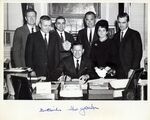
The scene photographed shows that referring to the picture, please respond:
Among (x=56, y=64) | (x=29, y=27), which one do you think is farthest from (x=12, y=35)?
(x=56, y=64)

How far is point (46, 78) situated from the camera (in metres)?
1.05

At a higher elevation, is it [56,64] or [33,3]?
[33,3]

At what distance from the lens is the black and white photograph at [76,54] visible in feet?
3.43

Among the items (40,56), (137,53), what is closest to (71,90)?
(40,56)

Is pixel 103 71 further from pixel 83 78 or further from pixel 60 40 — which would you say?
pixel 60 40

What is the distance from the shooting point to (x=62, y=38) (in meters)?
1.05

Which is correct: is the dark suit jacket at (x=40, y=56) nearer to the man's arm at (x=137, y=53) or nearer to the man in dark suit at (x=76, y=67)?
the man in dark suit at (x=76, y=67)

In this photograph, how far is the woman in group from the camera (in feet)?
3.45

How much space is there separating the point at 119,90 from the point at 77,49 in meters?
0.20

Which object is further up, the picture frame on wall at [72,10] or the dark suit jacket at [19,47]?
the picture frame on wall at [72,10]

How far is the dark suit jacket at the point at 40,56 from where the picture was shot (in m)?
1.05

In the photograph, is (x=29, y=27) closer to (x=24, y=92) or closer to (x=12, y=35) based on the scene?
(x=12, y=35)

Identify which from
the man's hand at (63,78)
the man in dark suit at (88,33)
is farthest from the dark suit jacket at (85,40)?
the man's hand at (63,78)
